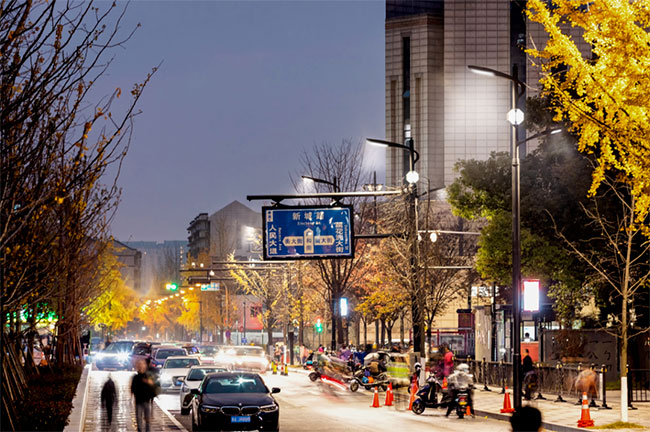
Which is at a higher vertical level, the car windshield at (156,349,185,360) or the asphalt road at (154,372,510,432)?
the car windshield at (156,349,185,360)

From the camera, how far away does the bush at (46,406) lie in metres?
19.8

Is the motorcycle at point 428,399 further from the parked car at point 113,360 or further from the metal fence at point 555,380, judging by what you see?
the parked car at point 113,360

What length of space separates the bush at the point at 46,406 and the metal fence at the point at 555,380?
15.8m

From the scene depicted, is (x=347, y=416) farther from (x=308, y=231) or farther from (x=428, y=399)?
(x=308, y=231)

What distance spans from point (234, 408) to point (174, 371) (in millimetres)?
18567

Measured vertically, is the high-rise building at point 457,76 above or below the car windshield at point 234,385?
above

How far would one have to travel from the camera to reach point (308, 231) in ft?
123

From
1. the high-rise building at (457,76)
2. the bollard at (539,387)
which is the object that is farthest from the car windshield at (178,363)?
the high-rise building at (457,76)

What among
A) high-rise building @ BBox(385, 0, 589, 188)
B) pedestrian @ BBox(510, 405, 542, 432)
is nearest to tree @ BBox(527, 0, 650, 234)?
pedestrian @ BBox(510, 405, 542, 432)

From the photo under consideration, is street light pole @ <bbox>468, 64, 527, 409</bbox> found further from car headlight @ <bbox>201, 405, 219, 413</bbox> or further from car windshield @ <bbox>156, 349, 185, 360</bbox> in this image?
car windshield @ <bbox>156, 349, 185, 360</bbox>

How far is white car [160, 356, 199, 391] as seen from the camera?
136 feet

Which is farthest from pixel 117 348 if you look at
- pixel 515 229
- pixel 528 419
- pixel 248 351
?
pixel 528 419

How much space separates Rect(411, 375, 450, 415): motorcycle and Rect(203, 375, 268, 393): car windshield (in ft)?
26.5

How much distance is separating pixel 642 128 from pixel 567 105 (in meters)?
1.56
